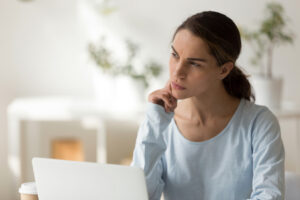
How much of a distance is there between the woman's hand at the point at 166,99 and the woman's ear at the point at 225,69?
5.5 inches

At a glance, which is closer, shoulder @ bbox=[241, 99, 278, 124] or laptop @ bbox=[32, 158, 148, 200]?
laptop @ bbox=[32, 158, 148, 200]

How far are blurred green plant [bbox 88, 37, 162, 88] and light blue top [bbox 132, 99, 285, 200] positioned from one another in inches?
57.1

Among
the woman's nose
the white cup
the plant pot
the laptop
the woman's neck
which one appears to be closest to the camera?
the laptop

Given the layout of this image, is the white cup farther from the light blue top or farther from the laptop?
the light blue top

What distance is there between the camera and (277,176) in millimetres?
1342

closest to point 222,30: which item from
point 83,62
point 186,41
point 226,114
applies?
point 186,41

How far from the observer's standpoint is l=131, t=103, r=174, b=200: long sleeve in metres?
1.43

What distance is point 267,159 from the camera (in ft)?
4.49

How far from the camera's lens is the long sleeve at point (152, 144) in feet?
4.69

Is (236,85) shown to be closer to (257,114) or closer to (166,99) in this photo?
(257,114)

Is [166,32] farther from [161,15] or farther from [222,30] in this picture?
[222,30]

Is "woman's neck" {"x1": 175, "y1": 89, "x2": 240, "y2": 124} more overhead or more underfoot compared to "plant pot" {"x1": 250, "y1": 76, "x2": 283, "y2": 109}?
more overhead

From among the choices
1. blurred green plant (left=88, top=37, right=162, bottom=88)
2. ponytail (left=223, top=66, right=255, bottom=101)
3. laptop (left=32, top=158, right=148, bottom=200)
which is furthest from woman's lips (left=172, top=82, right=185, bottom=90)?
blurred green plant (left=88, top=37, right=162, bottom=88)

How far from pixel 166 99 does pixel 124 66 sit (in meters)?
1.59
